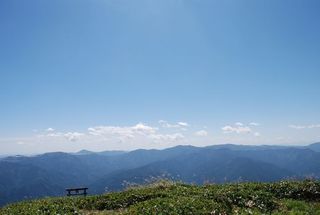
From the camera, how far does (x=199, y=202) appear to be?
735 inches

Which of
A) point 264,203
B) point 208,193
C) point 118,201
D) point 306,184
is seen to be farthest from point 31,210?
point 306,184

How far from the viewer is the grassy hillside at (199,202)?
17.9 metres

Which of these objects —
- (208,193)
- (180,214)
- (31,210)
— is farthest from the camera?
(208,193)

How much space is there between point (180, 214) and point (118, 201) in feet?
21.9

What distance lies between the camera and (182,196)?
20.8 m

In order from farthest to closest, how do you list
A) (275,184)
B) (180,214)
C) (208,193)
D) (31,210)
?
(275,184) < (208,193) < (31,210) < (180,214)

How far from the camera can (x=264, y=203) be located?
20406mm

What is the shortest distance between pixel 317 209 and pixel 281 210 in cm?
221

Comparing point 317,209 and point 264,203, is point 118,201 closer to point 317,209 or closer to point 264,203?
point 264,203

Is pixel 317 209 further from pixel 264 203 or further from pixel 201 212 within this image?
pixel 201 212

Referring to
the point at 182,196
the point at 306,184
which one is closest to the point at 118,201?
the point at 182,196

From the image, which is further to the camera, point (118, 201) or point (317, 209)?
point (118, 201)

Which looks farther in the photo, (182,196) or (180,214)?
(182,196)

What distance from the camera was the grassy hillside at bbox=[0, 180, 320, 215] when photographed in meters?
17.9
